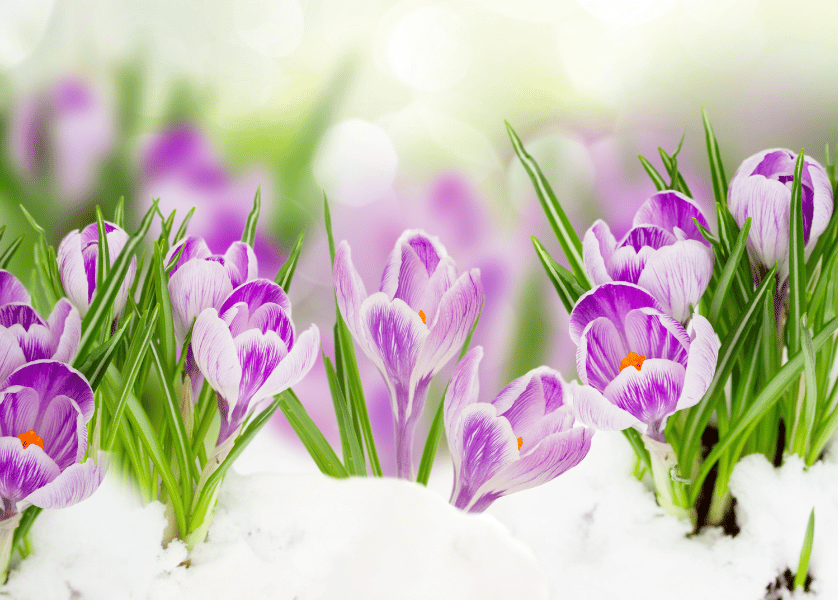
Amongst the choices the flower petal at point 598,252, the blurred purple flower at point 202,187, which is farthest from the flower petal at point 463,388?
the blurred purple flower at point 202,187

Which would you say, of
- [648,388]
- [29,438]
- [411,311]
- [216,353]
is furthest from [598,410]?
[29,438]

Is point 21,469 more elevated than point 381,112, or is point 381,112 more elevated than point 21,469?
point 381,112

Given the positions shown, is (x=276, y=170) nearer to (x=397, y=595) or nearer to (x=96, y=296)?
(x=96, y=296)

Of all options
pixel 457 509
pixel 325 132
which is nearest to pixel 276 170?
pixel 325 132

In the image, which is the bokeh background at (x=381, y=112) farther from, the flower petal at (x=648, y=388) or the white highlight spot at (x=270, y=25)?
the flower petal at (x=648, y=388)

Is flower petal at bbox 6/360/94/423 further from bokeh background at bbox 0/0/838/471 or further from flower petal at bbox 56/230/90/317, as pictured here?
bokeh background at bbox 0/0/838/471

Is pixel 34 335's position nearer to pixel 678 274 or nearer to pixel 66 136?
pixel 66 136
